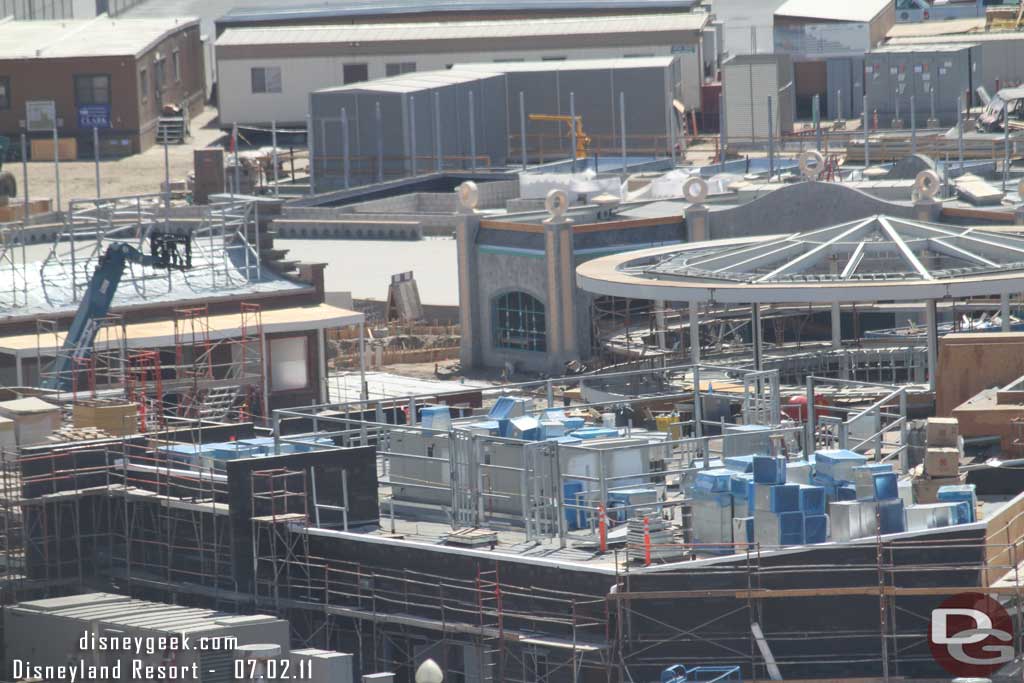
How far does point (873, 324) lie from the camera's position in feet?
267

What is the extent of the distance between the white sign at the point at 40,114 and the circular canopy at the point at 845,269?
240ft

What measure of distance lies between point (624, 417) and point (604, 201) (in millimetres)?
34504

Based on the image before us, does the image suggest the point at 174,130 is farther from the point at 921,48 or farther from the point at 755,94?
the point at 921,48

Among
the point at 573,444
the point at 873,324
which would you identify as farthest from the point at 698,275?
the point at 573,444

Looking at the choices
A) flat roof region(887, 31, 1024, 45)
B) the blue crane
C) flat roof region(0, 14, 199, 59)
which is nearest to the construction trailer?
flat roof region(887, 31, 1024, 45)

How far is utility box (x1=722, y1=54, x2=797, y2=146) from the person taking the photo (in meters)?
135

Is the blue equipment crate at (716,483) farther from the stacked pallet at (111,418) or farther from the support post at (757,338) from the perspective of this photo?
the support post at (757,338)

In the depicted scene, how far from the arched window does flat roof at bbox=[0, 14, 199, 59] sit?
2297 inches

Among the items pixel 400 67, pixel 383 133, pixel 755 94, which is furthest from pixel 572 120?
pixel 400 67

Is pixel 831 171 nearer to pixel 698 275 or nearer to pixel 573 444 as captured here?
pixel 698 275

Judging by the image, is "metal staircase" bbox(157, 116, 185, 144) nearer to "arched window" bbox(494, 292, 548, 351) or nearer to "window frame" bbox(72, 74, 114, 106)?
"window frame" bbox(72, 74, 114, 106)

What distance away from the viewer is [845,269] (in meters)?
68.5

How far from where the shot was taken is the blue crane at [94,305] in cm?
6719

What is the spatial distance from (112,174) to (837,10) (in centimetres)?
4382
